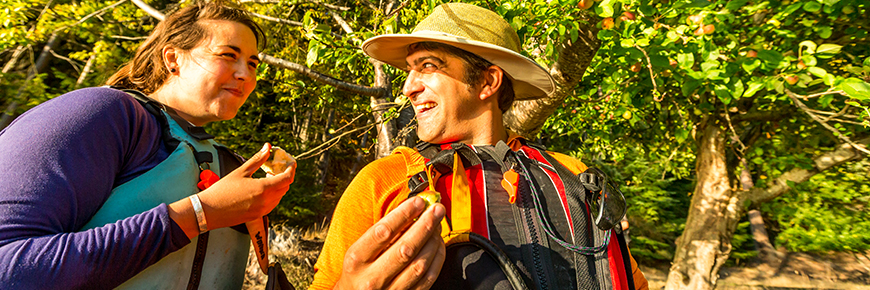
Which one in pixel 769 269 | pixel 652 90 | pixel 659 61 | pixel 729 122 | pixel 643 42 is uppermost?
pixel 643 42

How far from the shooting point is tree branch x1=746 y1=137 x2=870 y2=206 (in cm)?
479

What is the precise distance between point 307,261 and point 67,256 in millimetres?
6737

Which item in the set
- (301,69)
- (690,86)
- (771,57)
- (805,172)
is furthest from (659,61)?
(805,172)

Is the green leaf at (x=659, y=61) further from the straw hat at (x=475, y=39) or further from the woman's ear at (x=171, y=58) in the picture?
the woman's ear at (x=171, y=58)

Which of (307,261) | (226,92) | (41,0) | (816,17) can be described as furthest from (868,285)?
(41,0)

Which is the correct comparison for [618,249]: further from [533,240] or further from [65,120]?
[65,120]

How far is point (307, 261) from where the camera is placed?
7344 millimetres

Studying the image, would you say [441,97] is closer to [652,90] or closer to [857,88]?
[857,88]

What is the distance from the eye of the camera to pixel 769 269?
10844 millimetres

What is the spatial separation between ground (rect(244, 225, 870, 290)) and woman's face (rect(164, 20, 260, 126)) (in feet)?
20.4

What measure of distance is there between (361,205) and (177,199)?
1.90ft

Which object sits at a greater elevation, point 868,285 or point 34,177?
point 34,177

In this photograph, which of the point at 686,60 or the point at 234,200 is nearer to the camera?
the point at 234,200

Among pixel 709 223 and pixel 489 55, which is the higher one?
pixel 489 55
